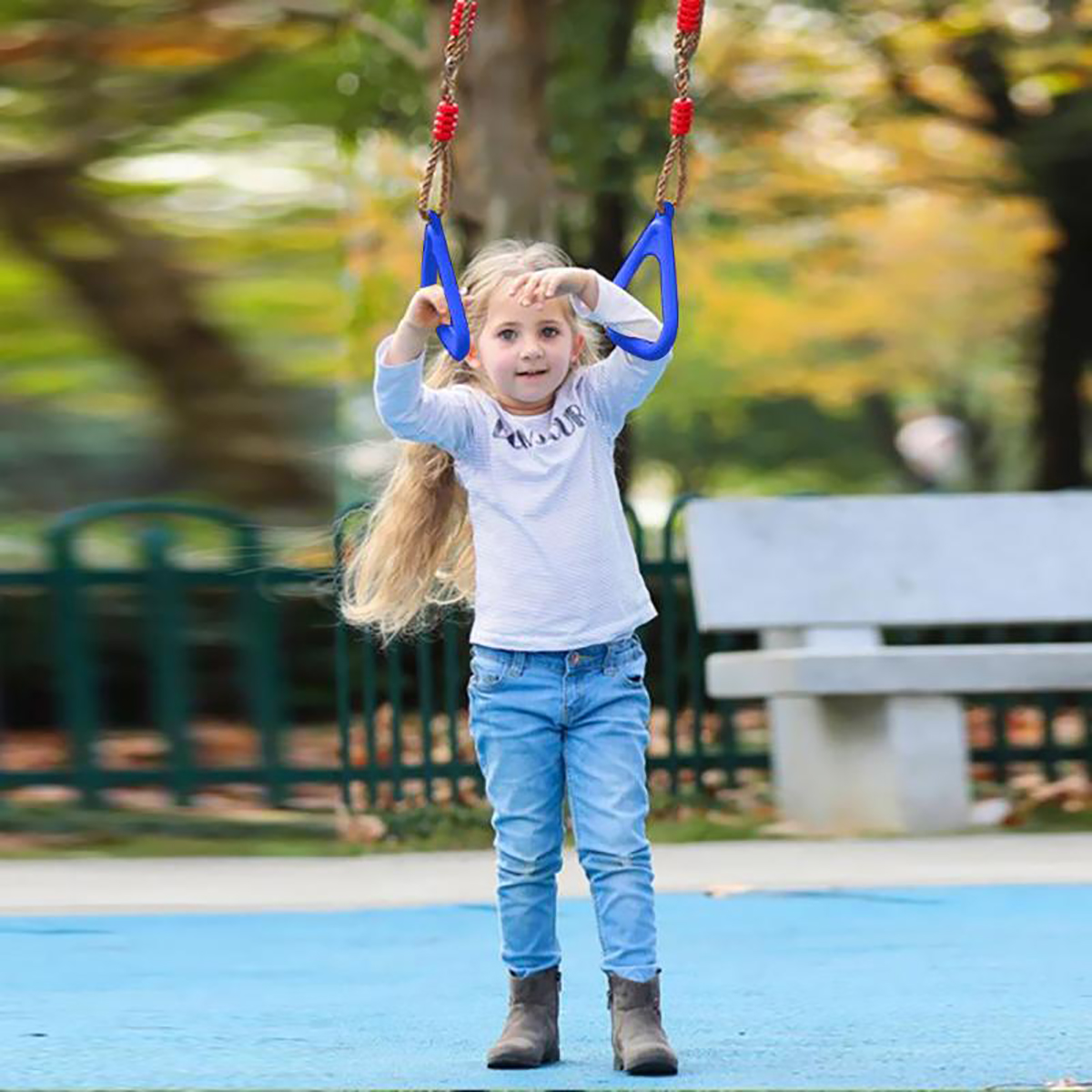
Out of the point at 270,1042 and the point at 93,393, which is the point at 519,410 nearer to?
the point at 270,1042

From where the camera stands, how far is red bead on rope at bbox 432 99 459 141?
14.5 feet

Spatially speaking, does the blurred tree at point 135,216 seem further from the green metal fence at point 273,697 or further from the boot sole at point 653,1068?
the boot sole at point 653,1068

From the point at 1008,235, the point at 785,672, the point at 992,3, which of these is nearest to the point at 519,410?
the point at 785,672

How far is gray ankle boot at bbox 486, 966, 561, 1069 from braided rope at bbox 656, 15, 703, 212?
1420 mm

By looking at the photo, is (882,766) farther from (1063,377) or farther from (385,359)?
(1063,377)

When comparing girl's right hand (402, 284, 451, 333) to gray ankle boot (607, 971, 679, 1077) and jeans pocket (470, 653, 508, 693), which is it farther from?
gray ankle boot (607, 971, 679, 1077)

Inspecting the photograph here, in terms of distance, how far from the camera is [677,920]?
6434 mm

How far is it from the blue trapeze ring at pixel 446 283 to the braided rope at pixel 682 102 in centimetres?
40

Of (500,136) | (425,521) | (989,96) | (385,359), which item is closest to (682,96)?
(385,359)

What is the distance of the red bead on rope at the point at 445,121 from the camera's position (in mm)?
4418

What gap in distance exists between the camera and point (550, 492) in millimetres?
4434

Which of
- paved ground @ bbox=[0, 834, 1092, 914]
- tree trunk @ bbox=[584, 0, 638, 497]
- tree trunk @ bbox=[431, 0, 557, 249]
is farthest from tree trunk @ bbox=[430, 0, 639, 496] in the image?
paved ground @ bbox=[0, 834, 1092, 914]

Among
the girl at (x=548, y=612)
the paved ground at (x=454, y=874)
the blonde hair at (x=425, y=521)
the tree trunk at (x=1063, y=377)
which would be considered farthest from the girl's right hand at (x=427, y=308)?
Answer: the tree trunk at (x=1063, y=377)

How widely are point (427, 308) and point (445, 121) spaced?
0.37m
